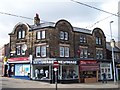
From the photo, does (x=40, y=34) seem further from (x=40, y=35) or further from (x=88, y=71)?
(x=88, y=71)

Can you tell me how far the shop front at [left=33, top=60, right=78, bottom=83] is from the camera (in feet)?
106

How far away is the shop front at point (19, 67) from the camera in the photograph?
114 feet

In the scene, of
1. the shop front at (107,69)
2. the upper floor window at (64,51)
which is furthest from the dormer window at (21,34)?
the shop front at (107,69)

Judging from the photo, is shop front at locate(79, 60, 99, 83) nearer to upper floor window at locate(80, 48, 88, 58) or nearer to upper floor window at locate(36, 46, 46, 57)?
upper floor window at locate(80, 48, 88, 58)

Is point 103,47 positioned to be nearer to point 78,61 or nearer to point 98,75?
point 98,75

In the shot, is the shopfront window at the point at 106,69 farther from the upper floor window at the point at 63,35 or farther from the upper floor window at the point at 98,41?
the upper floor window at the point at 63,35

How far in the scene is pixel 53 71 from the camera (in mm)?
32219

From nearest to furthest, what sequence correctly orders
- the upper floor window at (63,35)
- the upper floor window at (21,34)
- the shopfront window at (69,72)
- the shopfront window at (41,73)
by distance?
the shopfront window at (41,73), the shopfront window at (69,72), the upper floor window at (63,35), the upper floor window at (21,34)

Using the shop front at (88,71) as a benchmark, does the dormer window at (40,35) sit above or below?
above

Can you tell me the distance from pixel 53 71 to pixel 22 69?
592 centimetres

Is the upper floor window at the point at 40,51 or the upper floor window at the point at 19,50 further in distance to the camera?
the upper floor window at the point at 19,50

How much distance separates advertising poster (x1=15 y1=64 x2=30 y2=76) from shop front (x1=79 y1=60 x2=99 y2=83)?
323 inches

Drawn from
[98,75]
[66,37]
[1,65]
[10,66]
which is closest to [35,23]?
[66,37]

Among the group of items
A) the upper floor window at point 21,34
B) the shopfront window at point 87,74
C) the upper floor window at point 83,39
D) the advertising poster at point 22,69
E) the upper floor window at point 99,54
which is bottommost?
the shopfront window at point 87,74
